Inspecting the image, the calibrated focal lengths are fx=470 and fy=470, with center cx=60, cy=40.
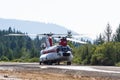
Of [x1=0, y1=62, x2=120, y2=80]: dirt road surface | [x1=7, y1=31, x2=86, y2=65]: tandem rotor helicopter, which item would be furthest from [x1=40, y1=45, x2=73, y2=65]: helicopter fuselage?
[x1=0, y1=62, x2=120, y2=80]: dirt road surface

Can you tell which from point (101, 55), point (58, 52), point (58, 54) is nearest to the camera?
point (58, 54)

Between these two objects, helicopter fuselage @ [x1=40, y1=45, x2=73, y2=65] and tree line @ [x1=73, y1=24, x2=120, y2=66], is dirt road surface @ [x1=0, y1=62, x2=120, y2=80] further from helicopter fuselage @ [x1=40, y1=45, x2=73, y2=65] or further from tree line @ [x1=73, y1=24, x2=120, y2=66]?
tree line @ [x1=73, y1=24, x2=120, y2=66]

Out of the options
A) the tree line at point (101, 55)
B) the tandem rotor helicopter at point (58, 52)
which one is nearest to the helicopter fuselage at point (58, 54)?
the tandem rotor helicopter at point (58, 52)

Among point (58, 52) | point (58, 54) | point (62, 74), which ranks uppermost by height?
point (58, 52)

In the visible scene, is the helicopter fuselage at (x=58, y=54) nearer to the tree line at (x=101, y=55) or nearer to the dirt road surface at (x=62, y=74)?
the tree line at (x=101, y=55)

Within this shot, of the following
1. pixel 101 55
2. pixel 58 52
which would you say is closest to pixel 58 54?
pixel 58 52

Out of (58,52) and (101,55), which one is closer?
(58,52)

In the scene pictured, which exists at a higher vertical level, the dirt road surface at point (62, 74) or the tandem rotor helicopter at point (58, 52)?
the tandem rotor helicopter at point (58, 52)

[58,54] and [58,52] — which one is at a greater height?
[58,52]

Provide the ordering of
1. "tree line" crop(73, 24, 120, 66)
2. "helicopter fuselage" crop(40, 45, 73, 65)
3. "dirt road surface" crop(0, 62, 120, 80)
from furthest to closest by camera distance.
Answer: "tree line" crop(73, 24, 120, 66)
"helicopter fuselage" crop(40, 45, 73, 65)
"dirt road surface" crop(0, 62, 120, 80)

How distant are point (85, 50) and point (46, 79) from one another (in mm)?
79850

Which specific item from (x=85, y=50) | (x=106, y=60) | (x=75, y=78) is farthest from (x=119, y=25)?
(x=75, y=78)

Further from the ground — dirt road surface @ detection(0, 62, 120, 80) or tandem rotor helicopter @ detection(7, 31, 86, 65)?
tandem rotor helicopter @ detection(7, 31, 86, 65)

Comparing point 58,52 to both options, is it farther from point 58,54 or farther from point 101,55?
point 101,55
